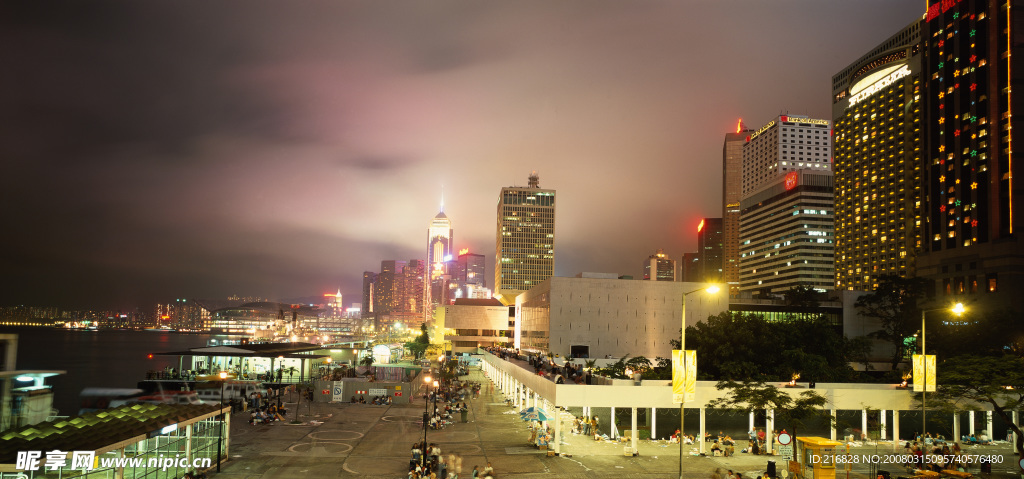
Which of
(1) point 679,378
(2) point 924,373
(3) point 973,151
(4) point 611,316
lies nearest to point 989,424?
(2) point 924,373

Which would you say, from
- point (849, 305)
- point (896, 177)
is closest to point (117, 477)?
point (849, 305)

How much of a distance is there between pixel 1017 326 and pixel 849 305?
107 feet

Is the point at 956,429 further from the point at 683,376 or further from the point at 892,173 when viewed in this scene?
the point at 892,173

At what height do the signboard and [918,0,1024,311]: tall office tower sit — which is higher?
[918,0,1024,311]: tall office tower

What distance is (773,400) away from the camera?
3550cm

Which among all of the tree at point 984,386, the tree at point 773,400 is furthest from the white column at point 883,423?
Result: the tree at point 773,400

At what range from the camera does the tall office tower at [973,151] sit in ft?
327

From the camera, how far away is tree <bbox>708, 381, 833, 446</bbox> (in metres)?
35.4

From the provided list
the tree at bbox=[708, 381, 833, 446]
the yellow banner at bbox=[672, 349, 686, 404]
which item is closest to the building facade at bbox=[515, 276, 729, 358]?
the tree at bbox=[708, 381, 833, 446]

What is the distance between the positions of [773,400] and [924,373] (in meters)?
8.08

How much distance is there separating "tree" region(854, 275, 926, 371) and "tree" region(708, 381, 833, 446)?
259ft

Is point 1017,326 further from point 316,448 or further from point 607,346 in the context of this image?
point 316,448

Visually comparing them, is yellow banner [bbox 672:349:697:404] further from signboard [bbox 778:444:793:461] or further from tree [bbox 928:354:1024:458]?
tree [bbox 928:354:1024:458]

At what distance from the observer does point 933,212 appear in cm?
11969
